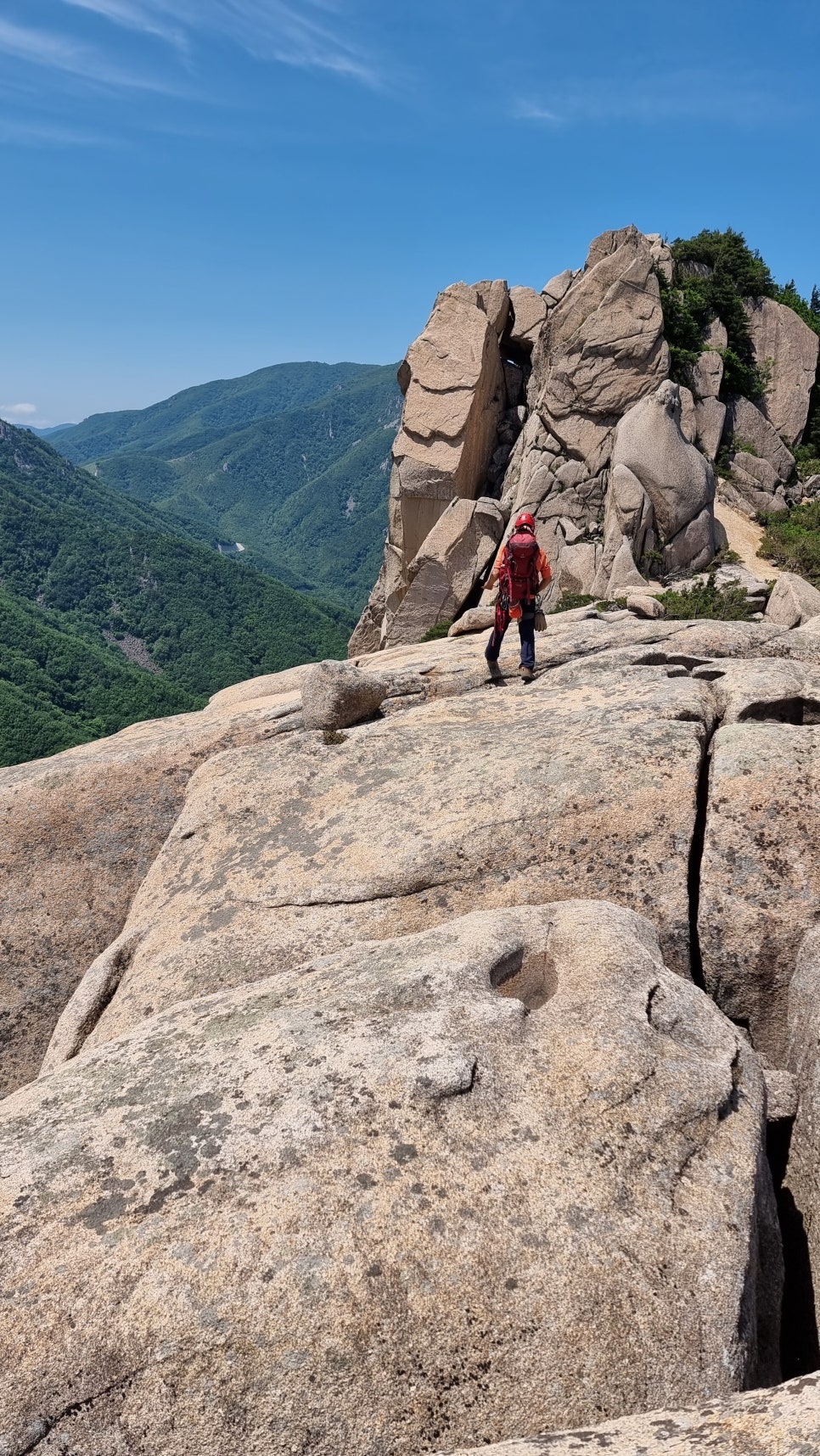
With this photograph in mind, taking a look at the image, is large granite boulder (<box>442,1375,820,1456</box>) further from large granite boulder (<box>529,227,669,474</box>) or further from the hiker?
large granite boulder (<box>529,227,669,474</box>)

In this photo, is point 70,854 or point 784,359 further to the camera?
point 784,359

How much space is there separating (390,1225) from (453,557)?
101 ft

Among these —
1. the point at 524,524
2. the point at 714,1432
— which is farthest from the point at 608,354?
the point at 714,1432

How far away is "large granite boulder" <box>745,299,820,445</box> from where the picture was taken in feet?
127

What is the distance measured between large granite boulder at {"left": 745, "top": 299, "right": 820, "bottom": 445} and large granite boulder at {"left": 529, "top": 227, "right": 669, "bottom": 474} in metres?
8.08

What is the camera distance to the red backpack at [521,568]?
1409 centimetres

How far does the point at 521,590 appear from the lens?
14078 millimetres

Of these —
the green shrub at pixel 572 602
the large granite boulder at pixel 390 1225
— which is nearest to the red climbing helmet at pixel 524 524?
the large granite boulder at pixel 390 1225

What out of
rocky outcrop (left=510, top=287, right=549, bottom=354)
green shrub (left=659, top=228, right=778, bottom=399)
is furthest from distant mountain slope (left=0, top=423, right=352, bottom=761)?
green shrub (left=659, top=228, right=778, bottom=399)

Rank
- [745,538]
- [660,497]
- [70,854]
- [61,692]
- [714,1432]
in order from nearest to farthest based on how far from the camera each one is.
Result: [714,1432] < [70,854] < [660,497] < [745,538] < [61,692]

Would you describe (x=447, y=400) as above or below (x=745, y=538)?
above

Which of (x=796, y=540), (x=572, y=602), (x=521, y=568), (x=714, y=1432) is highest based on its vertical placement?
(x=521, y=568)

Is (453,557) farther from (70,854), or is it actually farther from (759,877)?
(759,877)

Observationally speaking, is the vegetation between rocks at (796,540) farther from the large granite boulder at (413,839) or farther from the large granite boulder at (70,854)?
the large granite boulder at (70,854)
